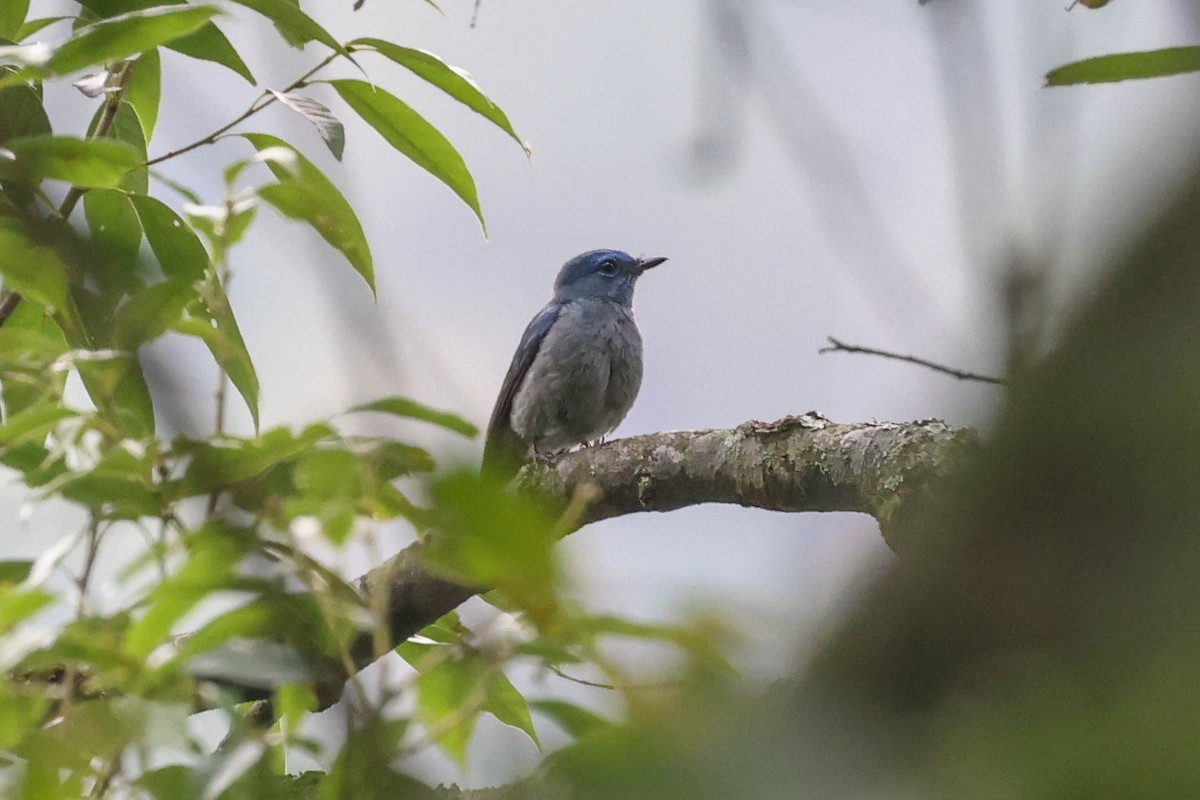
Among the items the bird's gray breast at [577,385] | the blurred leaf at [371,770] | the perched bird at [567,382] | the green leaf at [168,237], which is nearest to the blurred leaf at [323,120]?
the green leaf at [168,237]

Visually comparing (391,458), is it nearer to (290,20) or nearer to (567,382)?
(290,20)

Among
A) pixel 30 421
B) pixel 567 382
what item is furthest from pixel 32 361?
pixel 567 382

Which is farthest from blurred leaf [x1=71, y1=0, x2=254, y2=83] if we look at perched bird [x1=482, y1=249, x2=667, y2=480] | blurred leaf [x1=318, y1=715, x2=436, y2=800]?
perched bird [x1=482, y1=249, x2=667, y2=480]

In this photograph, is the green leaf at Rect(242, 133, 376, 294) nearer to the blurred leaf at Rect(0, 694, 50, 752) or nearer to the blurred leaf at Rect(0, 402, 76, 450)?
the blurred leaf at Rect(0, 402, 76, 450)

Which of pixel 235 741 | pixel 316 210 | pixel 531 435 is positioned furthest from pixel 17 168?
pixel 531 435

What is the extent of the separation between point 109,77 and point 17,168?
0.95 meters

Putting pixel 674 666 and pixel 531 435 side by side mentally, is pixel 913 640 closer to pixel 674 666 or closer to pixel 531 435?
pixel 674 666

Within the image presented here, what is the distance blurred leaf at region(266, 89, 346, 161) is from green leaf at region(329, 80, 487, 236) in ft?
0.27

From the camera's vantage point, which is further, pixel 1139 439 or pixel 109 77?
pixel 109 77

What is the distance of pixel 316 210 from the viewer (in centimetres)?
135

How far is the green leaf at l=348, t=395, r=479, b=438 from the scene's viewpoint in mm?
1191

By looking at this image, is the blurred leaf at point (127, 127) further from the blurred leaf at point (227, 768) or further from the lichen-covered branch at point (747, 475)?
the blurred leaf at point (227, 768)

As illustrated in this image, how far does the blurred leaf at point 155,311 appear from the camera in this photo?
4.17 feet

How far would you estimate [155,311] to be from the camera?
50.2 inches
